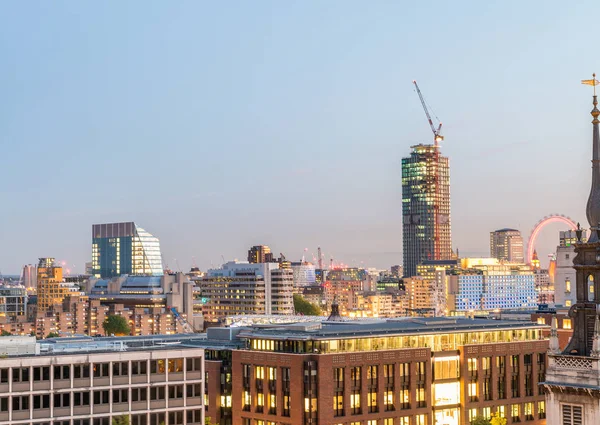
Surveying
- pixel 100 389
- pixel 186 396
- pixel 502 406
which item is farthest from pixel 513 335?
pixel 100 389

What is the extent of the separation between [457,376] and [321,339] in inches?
977

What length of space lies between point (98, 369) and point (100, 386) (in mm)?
1730

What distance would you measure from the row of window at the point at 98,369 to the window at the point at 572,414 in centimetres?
7397

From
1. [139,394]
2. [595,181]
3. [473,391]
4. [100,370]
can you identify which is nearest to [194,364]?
[139,394]

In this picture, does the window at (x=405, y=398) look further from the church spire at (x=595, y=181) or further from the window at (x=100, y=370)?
the church spire at (x=595, y=181)

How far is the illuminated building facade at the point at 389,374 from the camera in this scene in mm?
132125

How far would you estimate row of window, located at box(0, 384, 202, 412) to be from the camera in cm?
10081

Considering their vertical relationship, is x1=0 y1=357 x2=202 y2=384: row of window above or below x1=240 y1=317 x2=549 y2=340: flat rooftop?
below

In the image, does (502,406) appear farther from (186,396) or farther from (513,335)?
(186,396)

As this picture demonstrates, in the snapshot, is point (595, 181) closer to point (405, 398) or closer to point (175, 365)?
point (175, 365)

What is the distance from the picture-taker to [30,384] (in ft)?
332

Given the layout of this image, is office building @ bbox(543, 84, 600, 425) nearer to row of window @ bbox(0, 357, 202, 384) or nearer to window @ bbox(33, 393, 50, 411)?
row of window @ bbox(0, 357, 202, 384)

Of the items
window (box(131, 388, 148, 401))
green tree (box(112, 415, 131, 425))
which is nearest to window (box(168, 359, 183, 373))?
window (box(131, 388, 148, 401))

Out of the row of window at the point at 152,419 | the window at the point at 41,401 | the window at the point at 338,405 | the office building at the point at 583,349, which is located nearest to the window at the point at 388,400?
the window at the point at 338,405
